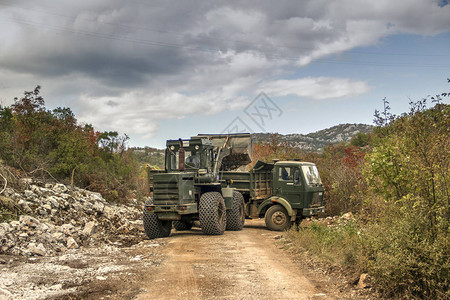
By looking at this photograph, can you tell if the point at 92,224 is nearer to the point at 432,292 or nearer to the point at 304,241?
the point at 304,241

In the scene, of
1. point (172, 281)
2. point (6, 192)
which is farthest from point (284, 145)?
point (172, 281)

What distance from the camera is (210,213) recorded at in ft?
43.0

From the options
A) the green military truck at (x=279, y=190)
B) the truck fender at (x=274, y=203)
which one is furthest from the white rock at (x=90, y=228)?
the truck fender at (x=274, y=203)

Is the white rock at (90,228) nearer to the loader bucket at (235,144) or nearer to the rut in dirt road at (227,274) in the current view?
the rut in dirt road at (227,274)

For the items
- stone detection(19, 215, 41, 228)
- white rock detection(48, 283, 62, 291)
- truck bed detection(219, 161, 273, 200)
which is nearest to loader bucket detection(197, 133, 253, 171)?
truck bed detection(219, 161, 273, 200)

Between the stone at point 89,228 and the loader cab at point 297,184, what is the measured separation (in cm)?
694

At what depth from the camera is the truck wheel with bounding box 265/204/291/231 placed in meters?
15.4

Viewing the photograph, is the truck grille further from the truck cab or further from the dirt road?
the truck cab

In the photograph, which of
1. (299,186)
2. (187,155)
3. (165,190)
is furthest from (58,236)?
(299,186)

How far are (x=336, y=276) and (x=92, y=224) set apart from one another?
797 cm

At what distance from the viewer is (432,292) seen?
19.8ft

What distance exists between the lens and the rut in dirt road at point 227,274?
679 centimetres

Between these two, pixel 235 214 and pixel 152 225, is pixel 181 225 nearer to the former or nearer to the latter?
pixel 235 214

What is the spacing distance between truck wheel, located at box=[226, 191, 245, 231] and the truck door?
1644mm
